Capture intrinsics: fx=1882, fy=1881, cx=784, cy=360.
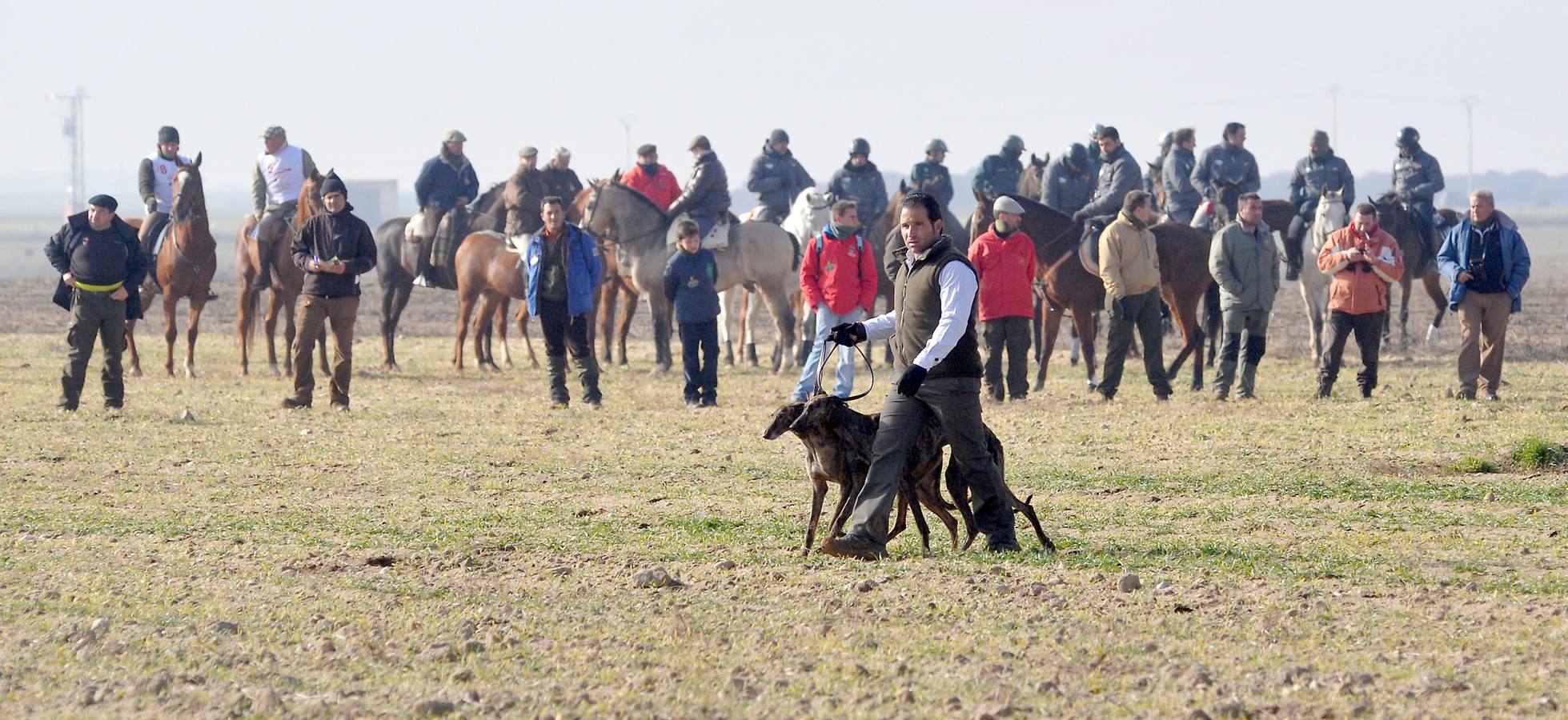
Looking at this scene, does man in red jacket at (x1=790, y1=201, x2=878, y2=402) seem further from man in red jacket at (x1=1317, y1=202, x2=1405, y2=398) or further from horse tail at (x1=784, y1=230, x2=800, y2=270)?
horse tail at (x1=784, y1=230, x2=800, y2=270)

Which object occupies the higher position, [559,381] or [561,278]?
[561,278]

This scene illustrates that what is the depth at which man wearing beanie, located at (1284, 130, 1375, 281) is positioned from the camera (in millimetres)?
20234

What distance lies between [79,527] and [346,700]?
418cm

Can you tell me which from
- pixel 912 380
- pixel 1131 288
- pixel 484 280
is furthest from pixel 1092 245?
pixel 912 380

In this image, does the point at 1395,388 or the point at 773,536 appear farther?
the point at 1395,388

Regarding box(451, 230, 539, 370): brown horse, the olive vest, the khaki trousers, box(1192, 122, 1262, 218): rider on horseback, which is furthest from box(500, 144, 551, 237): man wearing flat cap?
the olive vest

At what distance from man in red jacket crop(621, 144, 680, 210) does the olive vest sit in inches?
509

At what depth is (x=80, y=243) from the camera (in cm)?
1468

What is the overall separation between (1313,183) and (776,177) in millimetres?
6181

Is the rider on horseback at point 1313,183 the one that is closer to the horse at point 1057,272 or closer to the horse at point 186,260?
the horse at point 1057,272

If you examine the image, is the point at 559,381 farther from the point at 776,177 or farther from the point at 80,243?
the point at 776,177

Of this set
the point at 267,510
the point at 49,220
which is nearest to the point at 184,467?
the point at 267,510

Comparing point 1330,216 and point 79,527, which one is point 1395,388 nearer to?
point 1330,216

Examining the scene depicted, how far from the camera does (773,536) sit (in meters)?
9.08
